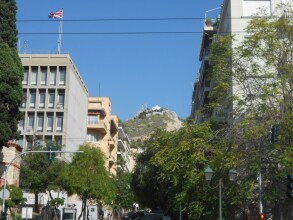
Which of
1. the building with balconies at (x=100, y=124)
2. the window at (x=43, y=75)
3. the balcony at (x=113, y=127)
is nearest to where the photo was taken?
the window at (x=43, y=75)

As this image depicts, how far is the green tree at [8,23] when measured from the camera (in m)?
37.6

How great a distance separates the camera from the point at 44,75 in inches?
3115

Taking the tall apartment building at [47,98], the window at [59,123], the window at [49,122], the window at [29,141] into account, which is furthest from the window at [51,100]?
the window at [29,141]

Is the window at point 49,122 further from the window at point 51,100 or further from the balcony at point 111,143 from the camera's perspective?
the balcony at point 111,143

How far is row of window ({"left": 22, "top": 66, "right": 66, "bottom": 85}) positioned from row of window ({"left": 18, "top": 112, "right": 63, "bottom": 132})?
4.80 metres

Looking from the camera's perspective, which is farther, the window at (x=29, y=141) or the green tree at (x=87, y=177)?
the window at (x=29, y=141)

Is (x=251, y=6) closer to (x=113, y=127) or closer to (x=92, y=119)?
(x=92, y=119)

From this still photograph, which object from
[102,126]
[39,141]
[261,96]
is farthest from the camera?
[102,126]

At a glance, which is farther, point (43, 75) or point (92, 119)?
point (92, 119)

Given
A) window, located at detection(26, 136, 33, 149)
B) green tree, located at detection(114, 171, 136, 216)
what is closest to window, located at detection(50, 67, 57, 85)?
window, located at detection(26, 136, 33, 149)

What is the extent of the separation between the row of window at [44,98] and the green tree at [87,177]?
64.0ft

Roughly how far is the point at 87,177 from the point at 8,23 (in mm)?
24468

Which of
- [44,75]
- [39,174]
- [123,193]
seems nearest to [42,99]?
[44,75]

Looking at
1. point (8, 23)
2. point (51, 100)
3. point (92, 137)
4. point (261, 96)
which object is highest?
point (51, 100)
